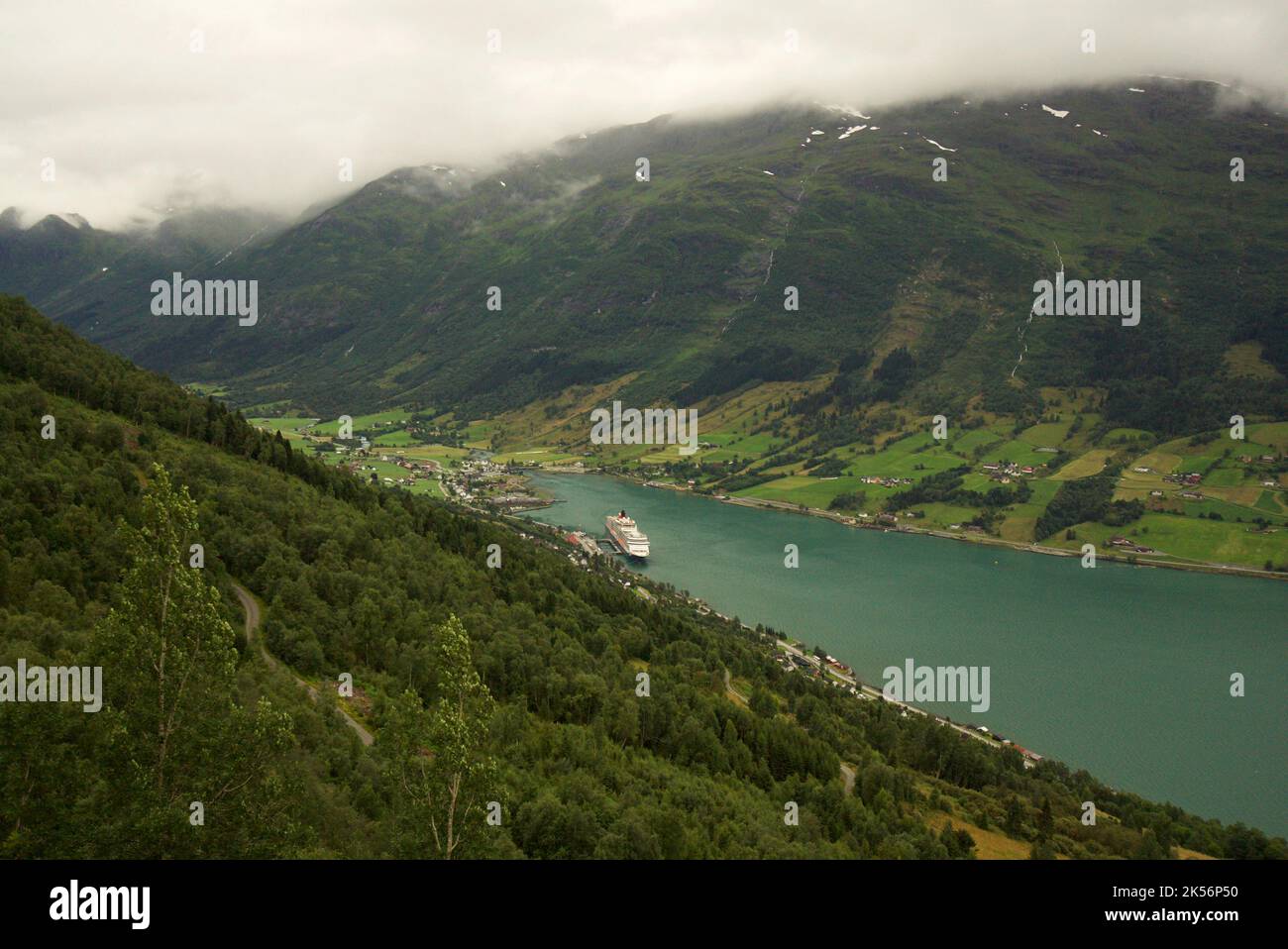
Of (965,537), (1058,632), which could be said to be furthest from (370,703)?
(965,537)

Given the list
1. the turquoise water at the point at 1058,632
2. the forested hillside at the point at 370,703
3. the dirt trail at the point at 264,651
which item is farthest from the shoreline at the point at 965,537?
the dirt trail at the point at 264,651

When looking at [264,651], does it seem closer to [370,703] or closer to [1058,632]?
[370,703]

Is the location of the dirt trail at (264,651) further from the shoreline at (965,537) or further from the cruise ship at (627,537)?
the shoreline at (965,537)

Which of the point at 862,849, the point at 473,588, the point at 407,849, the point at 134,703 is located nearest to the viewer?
the point at 134,703

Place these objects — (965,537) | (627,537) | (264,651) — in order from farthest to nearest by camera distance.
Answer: (965,537), (627,537), (264,651)
